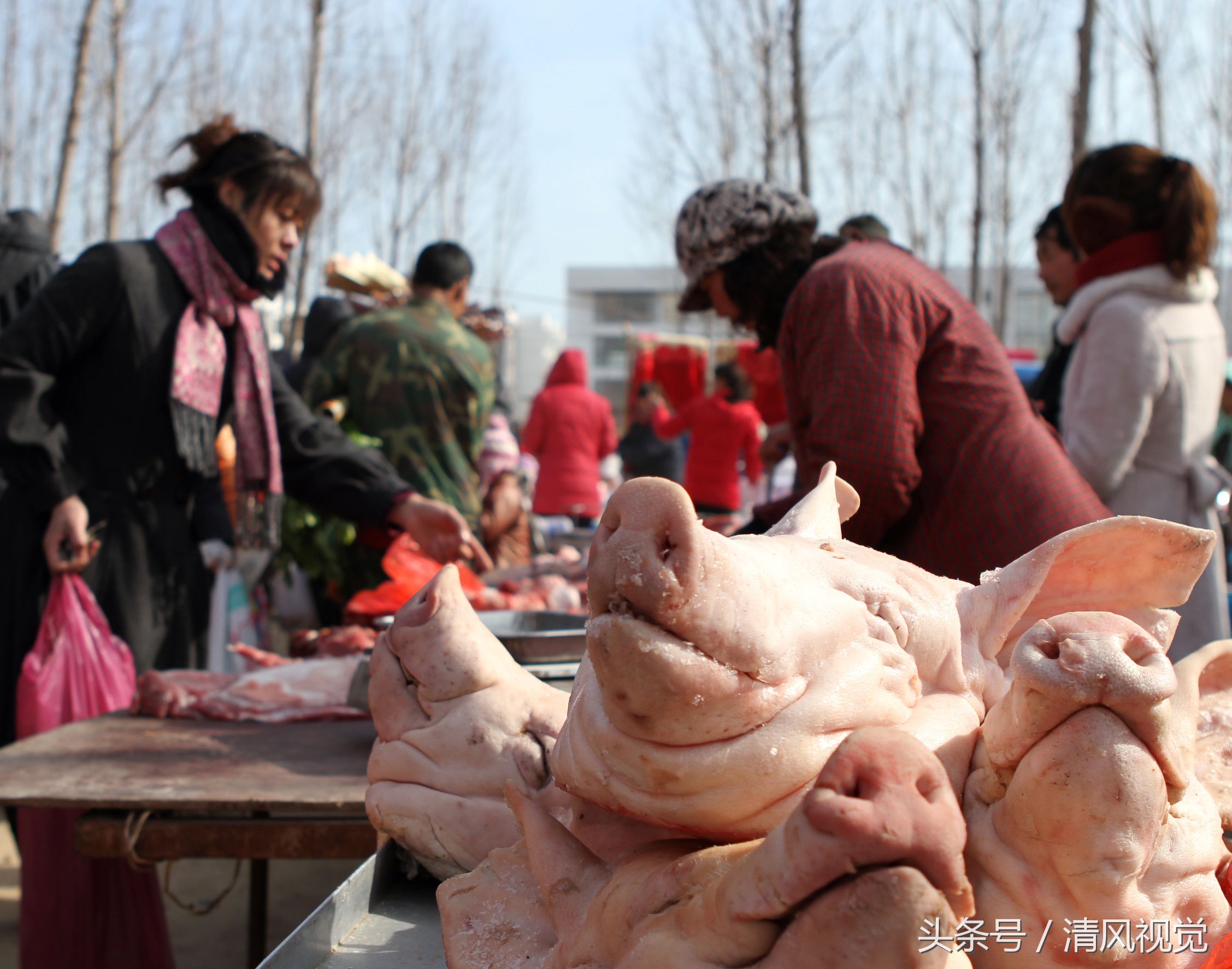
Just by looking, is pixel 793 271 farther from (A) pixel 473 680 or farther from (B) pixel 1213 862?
(B) pixel 1213 862

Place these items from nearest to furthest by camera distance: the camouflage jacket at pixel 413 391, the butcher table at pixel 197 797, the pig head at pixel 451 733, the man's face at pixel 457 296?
the pig head at pixel 451 733, the butcher table at pixel 197 797, the camouflage jacket at pixel 413 391, the man's face at pixel 457 296

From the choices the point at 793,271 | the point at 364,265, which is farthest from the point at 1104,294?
the point at 364,265

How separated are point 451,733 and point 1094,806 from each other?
2.82 feet

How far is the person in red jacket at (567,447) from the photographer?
9.20 meters

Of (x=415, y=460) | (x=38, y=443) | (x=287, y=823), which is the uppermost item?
(x=38, y=443)

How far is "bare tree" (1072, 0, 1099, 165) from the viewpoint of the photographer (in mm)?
6391

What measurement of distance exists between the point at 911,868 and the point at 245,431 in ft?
9.74

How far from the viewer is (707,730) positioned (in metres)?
0.90

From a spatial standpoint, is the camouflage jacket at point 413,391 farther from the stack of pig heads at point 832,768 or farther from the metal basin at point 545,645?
the stack of pig heads at point 832,768

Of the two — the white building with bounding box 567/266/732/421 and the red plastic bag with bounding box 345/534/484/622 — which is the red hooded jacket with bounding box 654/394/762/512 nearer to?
the red plastic bag with bounding box 345/534/484/622

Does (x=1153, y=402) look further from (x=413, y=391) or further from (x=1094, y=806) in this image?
(x=413, y=391)

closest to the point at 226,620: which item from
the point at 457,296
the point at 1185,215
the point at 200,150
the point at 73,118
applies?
the point at 200,150

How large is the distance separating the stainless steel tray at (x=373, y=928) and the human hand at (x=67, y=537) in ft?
5.69

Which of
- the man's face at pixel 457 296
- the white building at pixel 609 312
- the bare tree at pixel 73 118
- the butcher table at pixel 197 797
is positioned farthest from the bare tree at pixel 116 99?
the white building at pixel 609 312
